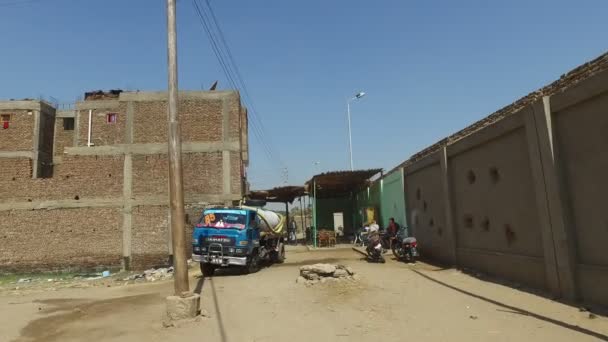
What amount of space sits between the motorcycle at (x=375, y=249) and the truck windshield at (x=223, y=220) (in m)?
4.68

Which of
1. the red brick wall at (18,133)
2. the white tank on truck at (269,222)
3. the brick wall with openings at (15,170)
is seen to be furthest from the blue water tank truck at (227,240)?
the red brick wall at (18,133)

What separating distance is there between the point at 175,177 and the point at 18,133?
22202 mm

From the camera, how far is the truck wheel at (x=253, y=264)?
14.5 meters

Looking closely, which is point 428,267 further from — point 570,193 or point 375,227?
point 570,193

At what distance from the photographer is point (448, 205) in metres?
12.8

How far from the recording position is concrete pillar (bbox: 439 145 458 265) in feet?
Answer: 41.2

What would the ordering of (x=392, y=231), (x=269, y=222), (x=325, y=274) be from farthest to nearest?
(x=269, y=222)
(x=392, y=231)
(x=325, y=274)

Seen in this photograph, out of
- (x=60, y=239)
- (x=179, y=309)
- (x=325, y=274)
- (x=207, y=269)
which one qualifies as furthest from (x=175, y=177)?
(x=60, y=239)

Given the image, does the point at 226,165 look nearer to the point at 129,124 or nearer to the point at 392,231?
the point at 129,124

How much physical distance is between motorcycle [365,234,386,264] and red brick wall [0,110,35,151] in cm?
2090

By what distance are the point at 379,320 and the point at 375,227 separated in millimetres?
10417

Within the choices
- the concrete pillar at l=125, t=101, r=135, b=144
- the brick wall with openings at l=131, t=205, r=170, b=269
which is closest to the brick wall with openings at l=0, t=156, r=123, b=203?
the concrete pillar at l=125, t=101, r=135, b=144

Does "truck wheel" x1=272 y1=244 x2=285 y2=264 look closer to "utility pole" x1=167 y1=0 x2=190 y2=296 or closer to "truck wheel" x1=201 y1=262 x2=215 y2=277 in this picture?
"truck wheel" x1=201 y1=262 x2=215 y2=277

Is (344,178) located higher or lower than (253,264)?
higher
